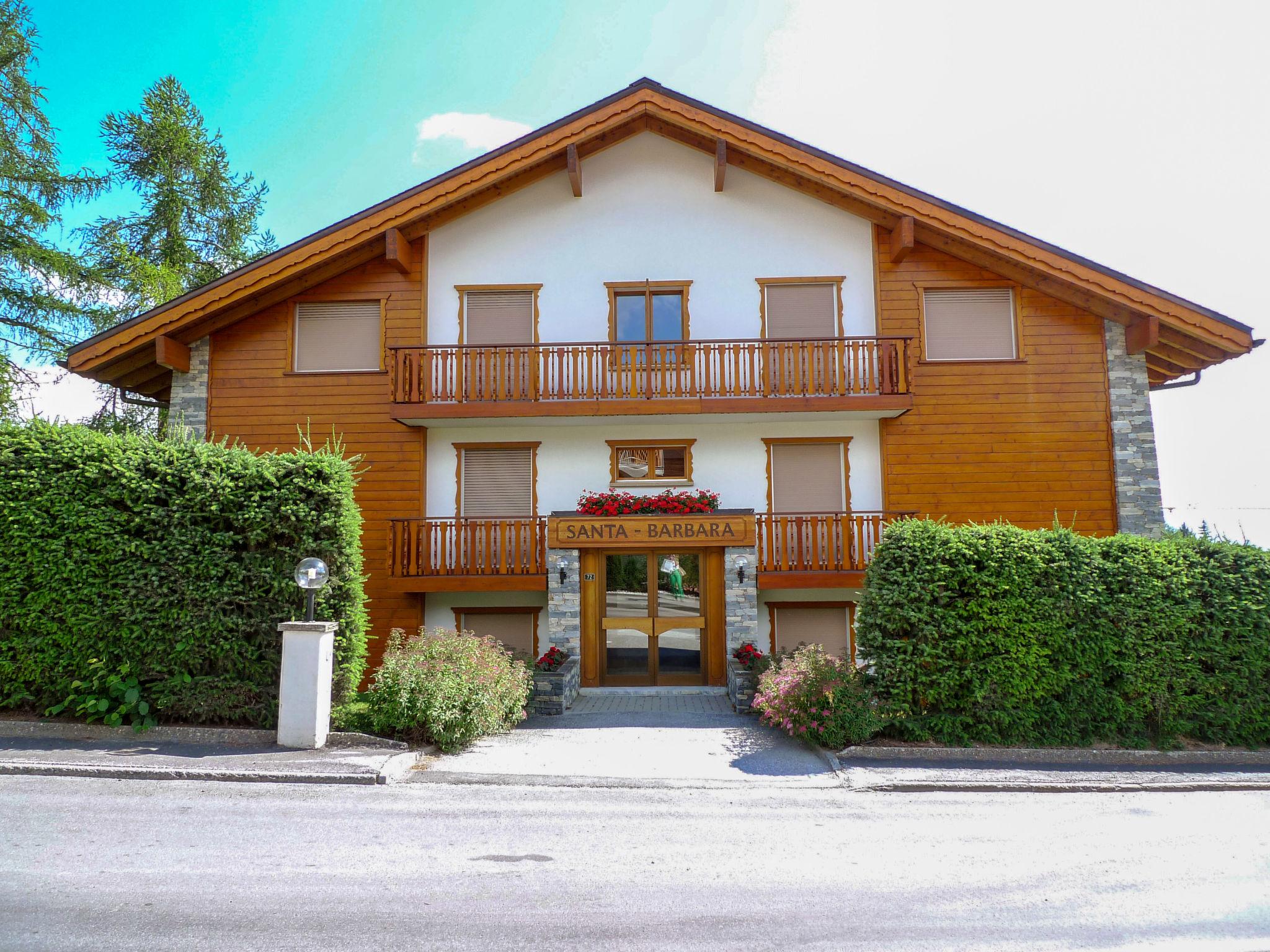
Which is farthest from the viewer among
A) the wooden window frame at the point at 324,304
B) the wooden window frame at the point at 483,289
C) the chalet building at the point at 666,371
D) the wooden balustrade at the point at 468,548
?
the wooden window frame at the point at 483,289

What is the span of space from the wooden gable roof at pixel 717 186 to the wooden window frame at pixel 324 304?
261 millimetres

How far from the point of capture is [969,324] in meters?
14.3

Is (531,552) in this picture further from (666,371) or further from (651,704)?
(666,371)

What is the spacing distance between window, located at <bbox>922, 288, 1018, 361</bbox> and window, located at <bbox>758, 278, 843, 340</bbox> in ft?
5.40

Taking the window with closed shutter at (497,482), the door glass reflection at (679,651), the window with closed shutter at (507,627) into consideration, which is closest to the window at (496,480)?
the window with closed shutter at (497,482)

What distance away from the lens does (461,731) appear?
868 centimetres

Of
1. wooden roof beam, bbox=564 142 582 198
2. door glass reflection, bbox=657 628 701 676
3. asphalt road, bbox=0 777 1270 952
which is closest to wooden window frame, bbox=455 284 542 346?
wooden roof beam, bbox=564 142 582 198

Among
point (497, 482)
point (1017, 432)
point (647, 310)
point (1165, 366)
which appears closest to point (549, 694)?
point (497, 482)

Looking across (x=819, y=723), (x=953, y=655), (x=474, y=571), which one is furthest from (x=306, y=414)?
(x=953, y=655)

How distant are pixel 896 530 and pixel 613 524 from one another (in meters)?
5.06

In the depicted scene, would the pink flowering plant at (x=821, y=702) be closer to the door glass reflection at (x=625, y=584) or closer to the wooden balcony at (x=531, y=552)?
the wooden balcony at (x=531, y=552)

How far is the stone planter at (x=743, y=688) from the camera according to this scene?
10828 mm

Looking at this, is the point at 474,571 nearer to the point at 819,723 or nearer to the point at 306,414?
the point at 306,414

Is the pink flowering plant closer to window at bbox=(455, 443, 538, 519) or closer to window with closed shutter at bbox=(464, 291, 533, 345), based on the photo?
window at bbox=(455, 443, 538, 519)
